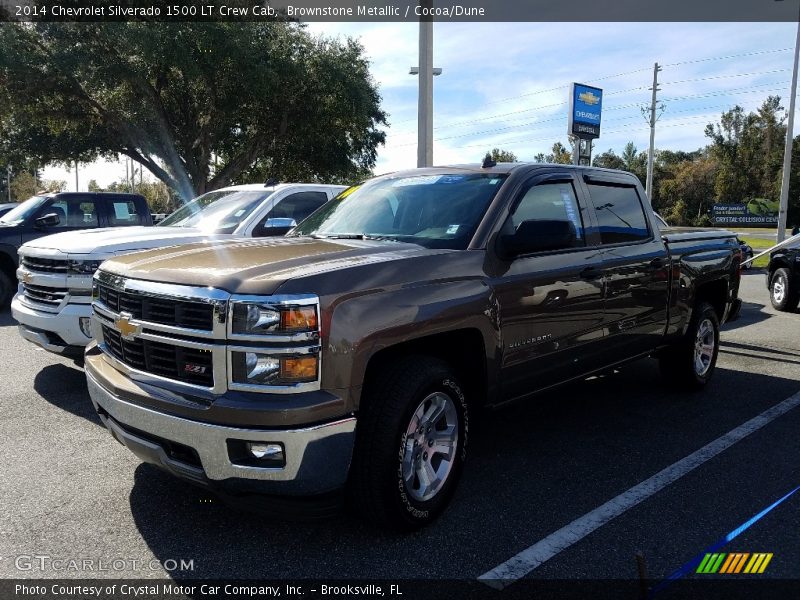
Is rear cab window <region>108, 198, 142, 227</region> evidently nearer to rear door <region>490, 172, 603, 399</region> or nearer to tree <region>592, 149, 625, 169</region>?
rear door <region>490, 172, 603, 399</region>

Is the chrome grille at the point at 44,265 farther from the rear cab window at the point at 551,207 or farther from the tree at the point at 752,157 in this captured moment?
the tree at the point at 752,157

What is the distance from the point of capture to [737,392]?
6.07 meters

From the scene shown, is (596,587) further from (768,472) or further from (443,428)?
(768,472)

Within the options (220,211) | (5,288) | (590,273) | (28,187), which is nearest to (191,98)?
(5,288)

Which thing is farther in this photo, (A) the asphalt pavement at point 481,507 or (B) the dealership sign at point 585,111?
(B) the dealership sign at point 585,111

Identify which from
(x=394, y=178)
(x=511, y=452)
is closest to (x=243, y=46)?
(x=394, y=178)

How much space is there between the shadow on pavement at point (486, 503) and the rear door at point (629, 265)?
675 mm

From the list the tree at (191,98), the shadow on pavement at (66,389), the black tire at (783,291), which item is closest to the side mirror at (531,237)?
the shadow on pavement at (66,389)

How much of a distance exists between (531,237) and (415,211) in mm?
846

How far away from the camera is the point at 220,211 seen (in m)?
7.75

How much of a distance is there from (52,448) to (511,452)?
10.3ft

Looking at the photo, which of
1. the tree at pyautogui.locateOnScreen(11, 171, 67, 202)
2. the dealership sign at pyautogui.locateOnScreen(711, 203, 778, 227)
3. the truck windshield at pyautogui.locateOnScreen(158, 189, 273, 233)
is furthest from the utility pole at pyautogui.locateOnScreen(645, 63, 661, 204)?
the tree at pyautogui.locateOnScreen(11, 171, 67, 202)

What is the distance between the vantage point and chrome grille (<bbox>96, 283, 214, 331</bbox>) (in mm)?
2852

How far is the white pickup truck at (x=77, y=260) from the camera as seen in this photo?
5.48 m
